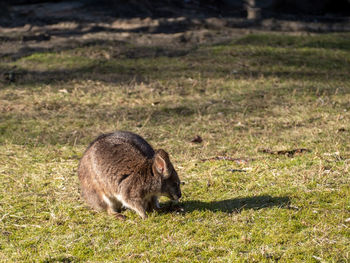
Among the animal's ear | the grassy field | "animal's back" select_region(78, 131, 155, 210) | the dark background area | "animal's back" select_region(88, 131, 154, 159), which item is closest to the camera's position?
the grassy field

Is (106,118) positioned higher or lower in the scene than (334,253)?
lower

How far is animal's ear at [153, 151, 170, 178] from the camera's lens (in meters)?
4.34

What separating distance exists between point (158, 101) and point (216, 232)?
577 cm

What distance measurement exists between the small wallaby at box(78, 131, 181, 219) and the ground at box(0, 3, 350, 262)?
7.7 inches

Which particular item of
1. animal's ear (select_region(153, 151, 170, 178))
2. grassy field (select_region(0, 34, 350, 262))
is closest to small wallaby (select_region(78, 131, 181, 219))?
animal's ear (select_region(153, 151, 170, 178))

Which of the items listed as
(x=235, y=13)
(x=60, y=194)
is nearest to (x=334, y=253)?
(x=60, y=194)

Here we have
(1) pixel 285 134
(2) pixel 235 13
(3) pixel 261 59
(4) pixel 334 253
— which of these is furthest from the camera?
(2) pixel 235 13

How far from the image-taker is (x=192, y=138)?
7887 millimetres

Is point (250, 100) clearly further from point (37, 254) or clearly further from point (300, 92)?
point (37, 254)

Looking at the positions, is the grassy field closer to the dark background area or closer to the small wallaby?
the small wallaby

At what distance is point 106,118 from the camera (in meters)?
8.91

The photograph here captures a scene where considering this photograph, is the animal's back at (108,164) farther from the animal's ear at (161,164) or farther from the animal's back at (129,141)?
the animal's ear at (161,164)

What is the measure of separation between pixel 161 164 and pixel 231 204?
0.88 m

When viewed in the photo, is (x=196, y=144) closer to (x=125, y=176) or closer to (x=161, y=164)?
(x=125, y=176)
